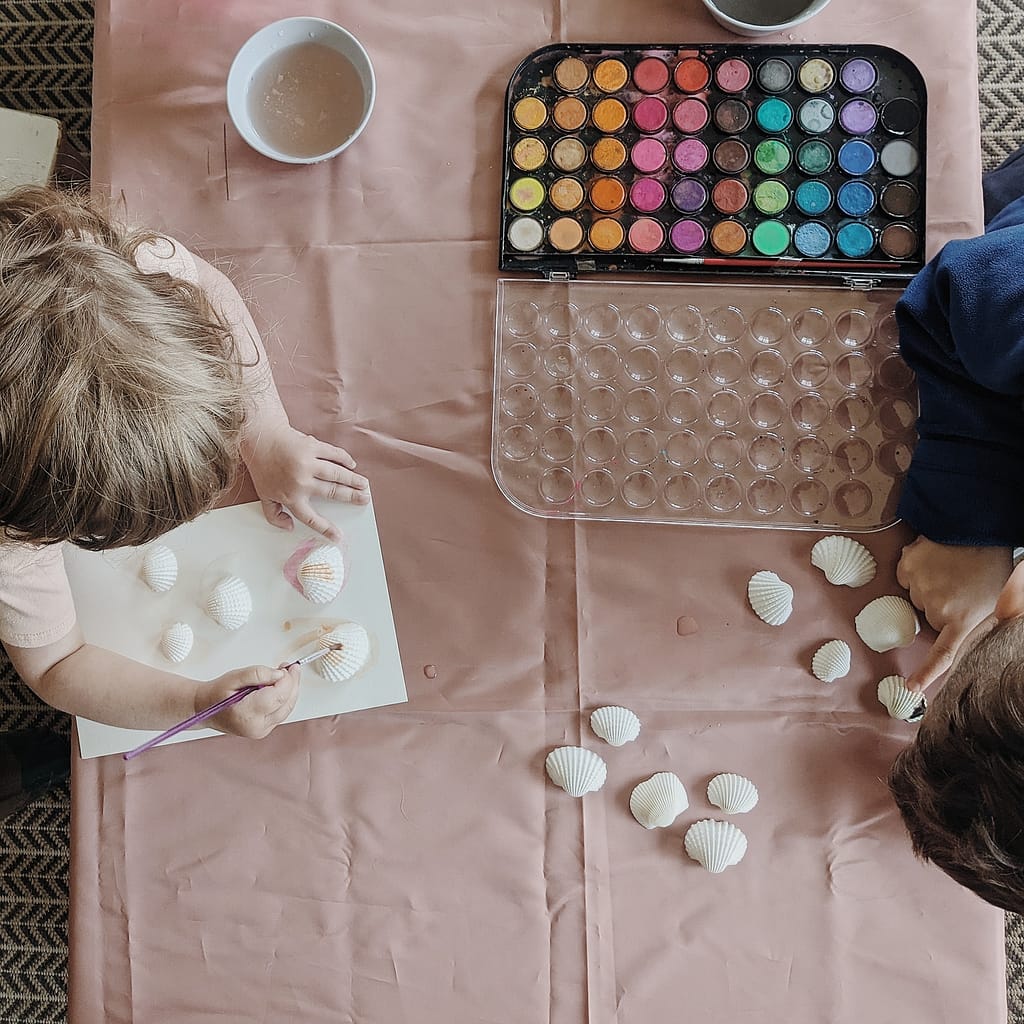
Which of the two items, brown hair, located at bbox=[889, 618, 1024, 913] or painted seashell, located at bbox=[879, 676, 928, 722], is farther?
painted seashell, located at bbox=[879, 676, 928, 722]

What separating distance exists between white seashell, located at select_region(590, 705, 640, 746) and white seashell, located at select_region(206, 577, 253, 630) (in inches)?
13.0

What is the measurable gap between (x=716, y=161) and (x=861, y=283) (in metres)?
0.17

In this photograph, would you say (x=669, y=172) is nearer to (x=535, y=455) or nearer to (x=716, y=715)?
(x=535, y=455)

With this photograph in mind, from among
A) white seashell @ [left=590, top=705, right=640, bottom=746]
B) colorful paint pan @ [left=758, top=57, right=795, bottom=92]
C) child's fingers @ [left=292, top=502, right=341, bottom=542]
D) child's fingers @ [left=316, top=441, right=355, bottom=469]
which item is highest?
colorful paint pan @ [left=758, top=57, right=795, bottom=92]

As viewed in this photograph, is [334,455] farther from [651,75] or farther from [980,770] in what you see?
[980,770]

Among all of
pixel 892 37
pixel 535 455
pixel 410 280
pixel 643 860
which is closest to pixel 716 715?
pixel 643 860

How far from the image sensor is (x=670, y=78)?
0.79m

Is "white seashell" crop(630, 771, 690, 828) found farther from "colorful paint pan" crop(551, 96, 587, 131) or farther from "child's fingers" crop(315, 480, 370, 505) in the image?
"colorful paint pan" crop(551, 96, 587, 131)

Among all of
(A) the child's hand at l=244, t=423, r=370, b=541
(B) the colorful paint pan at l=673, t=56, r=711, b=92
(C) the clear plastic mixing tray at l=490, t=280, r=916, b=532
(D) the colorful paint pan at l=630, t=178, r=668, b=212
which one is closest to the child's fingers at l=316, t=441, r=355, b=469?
(A) the child's hand at l=244, t=423, r=370, b=541

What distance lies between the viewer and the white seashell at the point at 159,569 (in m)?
0.79

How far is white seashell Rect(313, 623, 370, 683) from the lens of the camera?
0.77 meters

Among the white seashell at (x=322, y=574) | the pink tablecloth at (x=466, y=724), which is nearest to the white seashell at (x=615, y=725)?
the pink tablecloth at (x=466, y=724)

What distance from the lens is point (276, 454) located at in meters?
0.78

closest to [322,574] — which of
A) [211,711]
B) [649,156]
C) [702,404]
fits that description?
[211,711]
